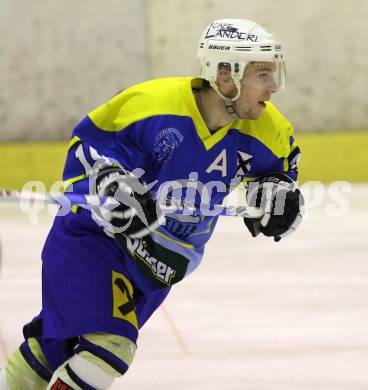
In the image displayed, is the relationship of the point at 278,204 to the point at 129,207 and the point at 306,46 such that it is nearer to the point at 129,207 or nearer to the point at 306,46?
the point at 129,207

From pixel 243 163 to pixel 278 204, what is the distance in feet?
0.49

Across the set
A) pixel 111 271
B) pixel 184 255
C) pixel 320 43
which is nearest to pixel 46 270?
pixel 111 271

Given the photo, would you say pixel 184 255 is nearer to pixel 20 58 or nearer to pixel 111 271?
pixel 111 271

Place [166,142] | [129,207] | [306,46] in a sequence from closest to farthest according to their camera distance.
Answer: [129,207] → [166,142] → [306,46]

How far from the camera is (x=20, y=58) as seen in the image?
303 inches

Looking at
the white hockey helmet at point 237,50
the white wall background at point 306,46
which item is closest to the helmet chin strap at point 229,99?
the white hockey helmet at point 237,50

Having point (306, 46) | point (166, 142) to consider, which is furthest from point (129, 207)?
point (306, 46)

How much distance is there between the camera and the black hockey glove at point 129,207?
2578 millimetres

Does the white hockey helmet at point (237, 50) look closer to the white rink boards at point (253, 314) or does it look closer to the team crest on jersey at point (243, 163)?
the team crest on jersey at point (243, 163)

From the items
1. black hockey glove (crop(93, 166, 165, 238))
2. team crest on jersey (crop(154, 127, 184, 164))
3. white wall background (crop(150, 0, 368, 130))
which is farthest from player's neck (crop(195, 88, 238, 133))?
white wall background (crop(150, 0, 368, 130))

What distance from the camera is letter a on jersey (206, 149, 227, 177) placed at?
280 centimetres

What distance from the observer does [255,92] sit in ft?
9.05

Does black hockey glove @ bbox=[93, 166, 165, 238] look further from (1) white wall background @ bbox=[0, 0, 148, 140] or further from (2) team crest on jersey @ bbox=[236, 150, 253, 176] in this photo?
(1) white wall background @ bbox=[0, 0, 148, 140]

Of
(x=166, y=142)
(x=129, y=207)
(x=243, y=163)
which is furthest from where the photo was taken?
(x=243, y=163)
